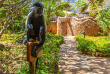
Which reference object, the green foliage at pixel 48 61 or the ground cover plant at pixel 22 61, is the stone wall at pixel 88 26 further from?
the green foliage at pixel 48 61

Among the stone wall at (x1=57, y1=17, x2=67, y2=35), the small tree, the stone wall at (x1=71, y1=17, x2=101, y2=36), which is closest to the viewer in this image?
the small tree

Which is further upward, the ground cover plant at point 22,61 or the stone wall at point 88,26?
the stone wall at point 88,26

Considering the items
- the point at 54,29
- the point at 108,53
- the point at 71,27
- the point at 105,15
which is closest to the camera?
the point at 108,53

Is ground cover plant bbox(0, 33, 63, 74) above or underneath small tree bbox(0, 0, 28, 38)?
underneath

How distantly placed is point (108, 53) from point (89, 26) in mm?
8203

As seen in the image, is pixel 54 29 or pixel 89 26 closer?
pixel 89 26

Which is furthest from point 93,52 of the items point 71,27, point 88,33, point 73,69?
point 71,27

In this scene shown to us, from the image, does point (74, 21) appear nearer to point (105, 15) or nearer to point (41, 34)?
point (105, 15)

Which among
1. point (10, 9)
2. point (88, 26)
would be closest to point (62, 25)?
point (88, 26)

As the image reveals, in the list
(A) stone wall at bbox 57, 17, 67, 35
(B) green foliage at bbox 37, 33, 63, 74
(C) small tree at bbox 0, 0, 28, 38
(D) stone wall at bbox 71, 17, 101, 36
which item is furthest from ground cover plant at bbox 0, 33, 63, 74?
(A) stone wall at bbox 57, 17, 67, 35

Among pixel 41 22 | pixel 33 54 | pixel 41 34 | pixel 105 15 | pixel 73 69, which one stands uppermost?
pixel 105 15

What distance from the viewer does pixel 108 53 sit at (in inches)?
197

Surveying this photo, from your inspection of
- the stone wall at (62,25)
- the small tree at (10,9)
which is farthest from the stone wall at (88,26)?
the small tree at (10,9)

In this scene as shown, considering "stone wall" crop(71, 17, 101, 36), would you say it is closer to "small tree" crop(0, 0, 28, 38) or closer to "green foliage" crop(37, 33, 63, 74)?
"small tree" crop(0, 0, 28, 38)
